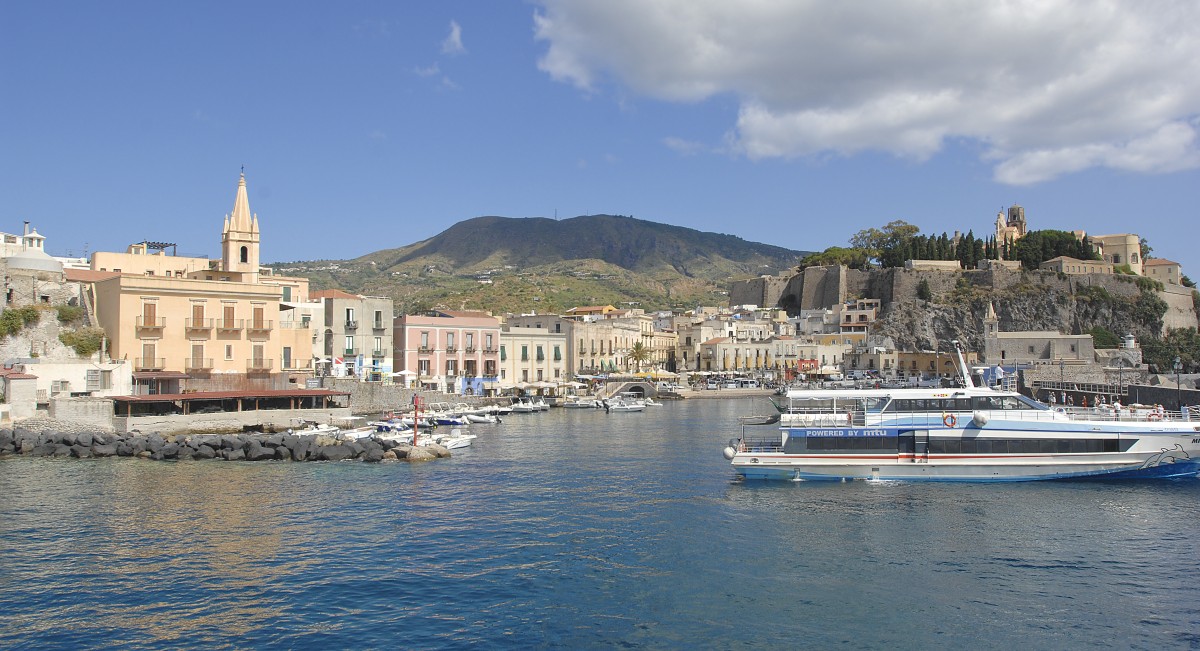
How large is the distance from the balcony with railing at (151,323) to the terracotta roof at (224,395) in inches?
177

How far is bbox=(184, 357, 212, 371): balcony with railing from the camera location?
45.6 m

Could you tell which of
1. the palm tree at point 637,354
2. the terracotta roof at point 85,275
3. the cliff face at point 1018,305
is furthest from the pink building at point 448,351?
the cliff face at point 1018,305

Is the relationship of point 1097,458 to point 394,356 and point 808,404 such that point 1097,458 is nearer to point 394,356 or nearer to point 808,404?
point 808,404

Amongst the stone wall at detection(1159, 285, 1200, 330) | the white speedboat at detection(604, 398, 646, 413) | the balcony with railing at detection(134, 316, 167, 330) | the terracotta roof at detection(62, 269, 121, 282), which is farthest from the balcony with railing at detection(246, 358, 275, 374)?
the stone wall at detection(1159, 285, 1200, 330)

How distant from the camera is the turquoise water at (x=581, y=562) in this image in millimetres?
15305

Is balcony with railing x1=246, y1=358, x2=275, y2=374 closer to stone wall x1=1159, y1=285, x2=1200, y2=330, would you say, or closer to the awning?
the awning

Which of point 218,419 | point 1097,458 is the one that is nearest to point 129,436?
point 218,419

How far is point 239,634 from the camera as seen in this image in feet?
49.4

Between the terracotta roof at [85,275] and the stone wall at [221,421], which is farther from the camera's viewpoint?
the terracotta roof at [85,275]

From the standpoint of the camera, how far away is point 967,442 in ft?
95.2

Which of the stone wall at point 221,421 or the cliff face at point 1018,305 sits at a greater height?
the cliff face at point 1018,305

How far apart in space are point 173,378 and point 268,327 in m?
6.38

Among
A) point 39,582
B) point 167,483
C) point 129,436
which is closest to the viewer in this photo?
point 39,582

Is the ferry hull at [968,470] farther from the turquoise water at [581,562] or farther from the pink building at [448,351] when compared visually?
the pink building at [448,351]
